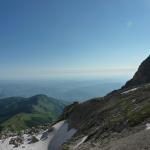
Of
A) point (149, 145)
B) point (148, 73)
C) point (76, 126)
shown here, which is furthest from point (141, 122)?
point (148, 73)

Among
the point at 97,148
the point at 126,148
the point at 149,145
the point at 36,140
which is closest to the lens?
the point at 149,145

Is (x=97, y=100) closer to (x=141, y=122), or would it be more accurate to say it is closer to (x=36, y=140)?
(x=36, y=140)

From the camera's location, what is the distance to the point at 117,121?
4581 cm

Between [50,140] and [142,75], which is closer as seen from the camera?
[50,140]

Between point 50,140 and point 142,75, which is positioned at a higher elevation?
point 142,75

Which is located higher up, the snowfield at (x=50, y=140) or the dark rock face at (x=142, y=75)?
the dark rock face at (x=142, y=75)

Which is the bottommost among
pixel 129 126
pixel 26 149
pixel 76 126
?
pixel 26 149

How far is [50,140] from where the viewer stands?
255 ft

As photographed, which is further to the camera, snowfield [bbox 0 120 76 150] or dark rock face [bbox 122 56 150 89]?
dark rock face [bbox 122 56 150 89]

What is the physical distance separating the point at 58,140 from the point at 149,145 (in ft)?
163

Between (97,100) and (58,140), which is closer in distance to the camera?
(58,140)

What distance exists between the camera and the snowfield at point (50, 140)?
238 feet

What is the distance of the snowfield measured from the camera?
238 ft

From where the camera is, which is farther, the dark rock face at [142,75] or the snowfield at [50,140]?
the dark rock face at [142,75]
